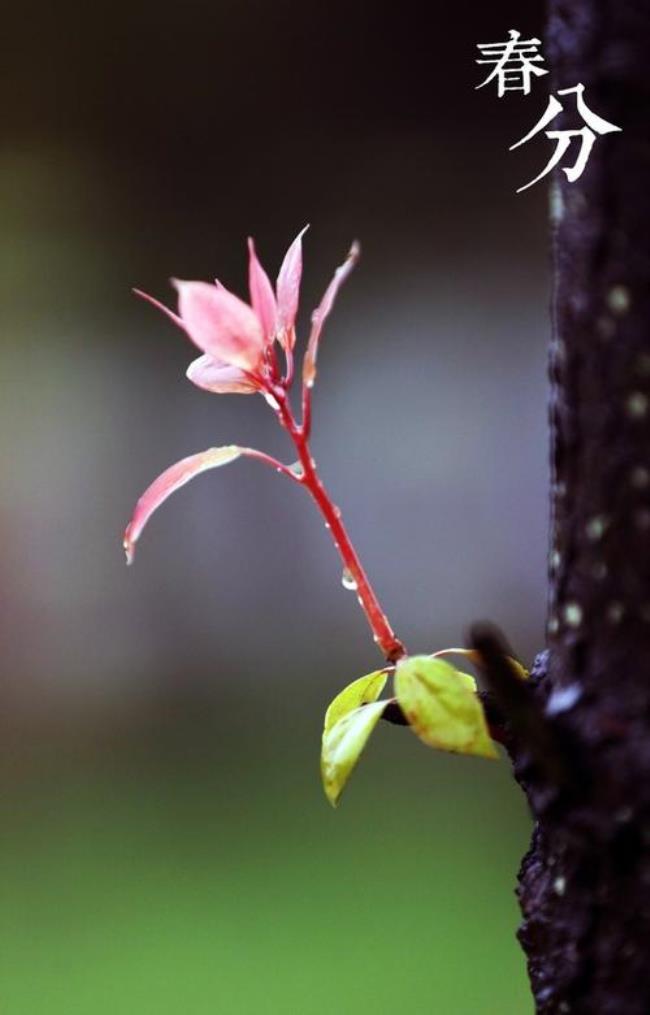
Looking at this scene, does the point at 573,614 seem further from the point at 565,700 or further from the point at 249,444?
the point at 249,444

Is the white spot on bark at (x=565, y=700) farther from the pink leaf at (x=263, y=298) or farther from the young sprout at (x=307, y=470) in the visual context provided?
the pink leaf at (x=263, y=298)

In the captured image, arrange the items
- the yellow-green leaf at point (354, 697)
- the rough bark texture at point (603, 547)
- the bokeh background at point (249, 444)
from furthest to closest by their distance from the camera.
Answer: the bokeh background at point (249, 444) < the yellow-green leaf at point (354, 697) < the rough bark texture at point (603, 547)

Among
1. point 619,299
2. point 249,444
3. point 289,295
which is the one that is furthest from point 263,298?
point 249,444

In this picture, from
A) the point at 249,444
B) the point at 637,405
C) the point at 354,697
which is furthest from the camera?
the point at 249,444

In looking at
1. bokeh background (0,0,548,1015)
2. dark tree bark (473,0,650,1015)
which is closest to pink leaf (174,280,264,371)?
dark tree bark (473,0,650,1015)

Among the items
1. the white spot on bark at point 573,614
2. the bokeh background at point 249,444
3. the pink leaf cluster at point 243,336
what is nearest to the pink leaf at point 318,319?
the pink leaf cluster at point 243,336

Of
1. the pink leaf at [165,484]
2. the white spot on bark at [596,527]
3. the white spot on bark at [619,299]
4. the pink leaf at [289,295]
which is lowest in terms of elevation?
the white spot on bark at [596,527]

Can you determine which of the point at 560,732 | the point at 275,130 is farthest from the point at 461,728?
the point at 275,130

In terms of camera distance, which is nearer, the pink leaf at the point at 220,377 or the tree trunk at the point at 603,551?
the tree trunk at the point at 603,551
